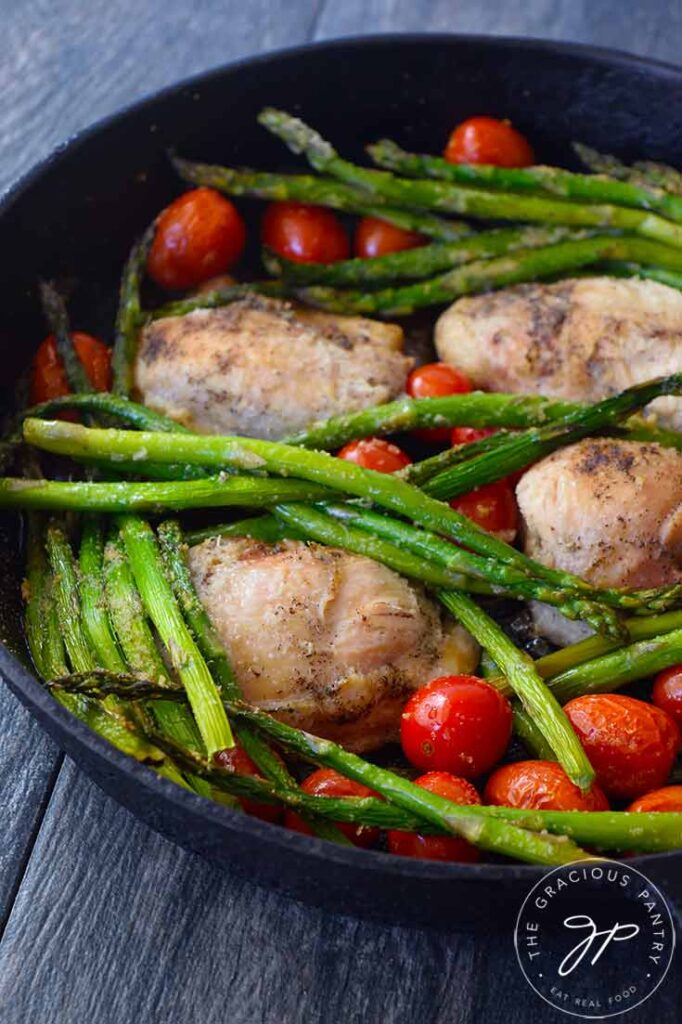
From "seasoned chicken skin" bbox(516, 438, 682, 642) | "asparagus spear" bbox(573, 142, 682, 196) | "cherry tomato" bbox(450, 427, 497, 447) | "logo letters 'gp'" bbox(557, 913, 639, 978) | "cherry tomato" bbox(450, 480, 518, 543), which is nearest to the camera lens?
A: "logo letters 'gp'" bbox(557, 913, 639, 978)

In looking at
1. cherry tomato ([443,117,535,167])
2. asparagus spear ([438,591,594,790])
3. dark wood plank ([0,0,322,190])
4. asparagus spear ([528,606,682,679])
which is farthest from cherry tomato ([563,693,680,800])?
dark wood plank ([0,0,322,190])

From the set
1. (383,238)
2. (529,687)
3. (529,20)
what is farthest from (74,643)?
(529,20)

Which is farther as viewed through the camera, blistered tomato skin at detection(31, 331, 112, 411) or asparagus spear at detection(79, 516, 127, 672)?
blistered tomato skin at detection(31, 331, 112, 411)

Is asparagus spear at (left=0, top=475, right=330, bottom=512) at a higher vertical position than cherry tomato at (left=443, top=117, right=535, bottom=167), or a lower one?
higher

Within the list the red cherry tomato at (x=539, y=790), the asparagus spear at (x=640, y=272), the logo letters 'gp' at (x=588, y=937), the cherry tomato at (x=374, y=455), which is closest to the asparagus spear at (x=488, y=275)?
the asparagus spear at (x=640, y=272)

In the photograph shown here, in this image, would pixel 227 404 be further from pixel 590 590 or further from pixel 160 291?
pixel 590 590

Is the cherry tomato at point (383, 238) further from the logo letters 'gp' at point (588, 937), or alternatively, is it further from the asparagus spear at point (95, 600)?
the logo letters 'gp' at point (588, 937)

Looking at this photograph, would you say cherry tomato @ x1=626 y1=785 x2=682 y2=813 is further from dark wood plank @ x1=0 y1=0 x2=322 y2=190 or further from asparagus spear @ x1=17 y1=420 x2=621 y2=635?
dark wood plank @ x1=0 y1=0 x2=322 y2=190

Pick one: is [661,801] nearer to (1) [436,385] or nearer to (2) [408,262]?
(1) [436,385]
